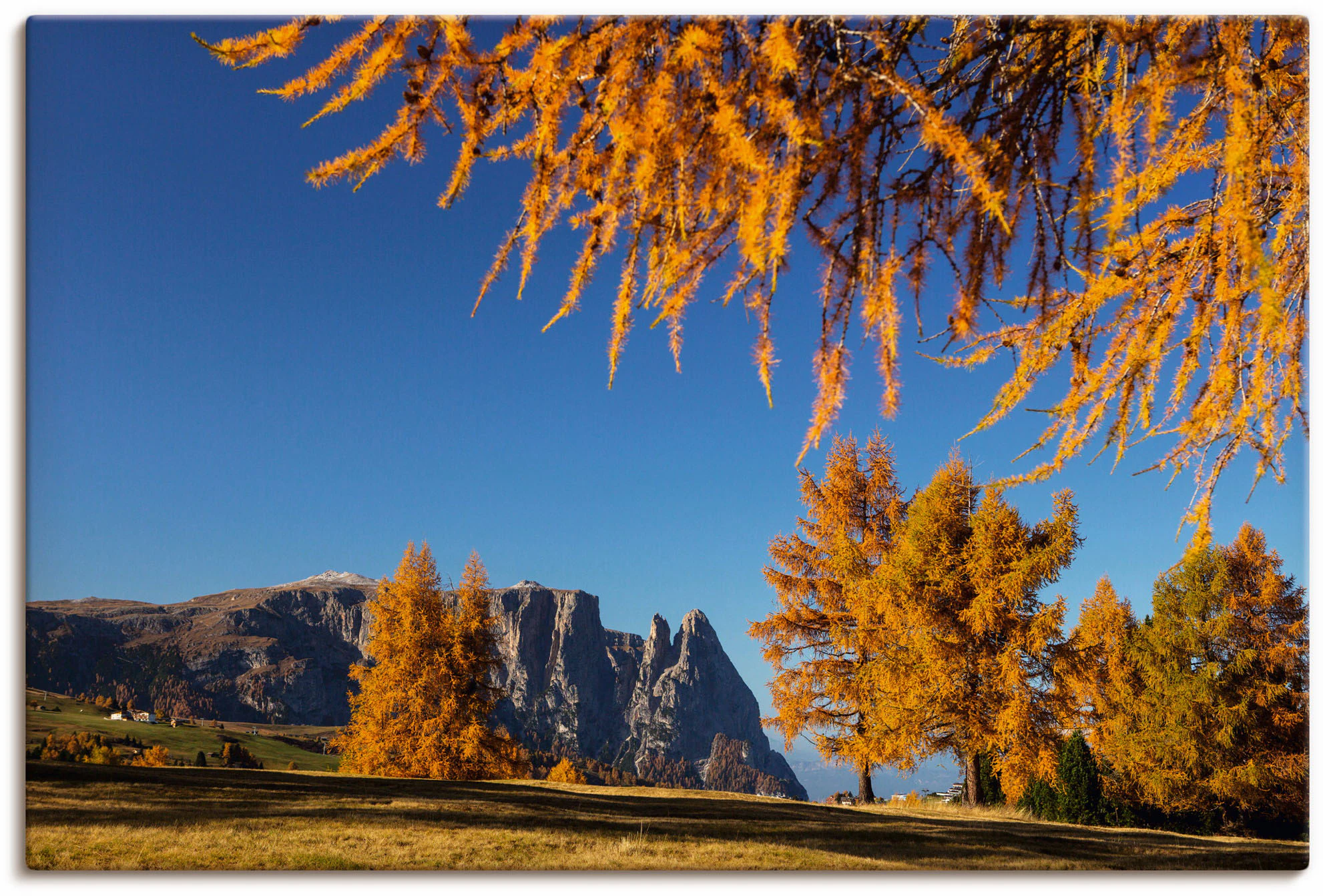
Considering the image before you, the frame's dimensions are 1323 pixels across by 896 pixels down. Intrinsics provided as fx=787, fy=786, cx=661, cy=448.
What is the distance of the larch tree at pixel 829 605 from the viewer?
275 inches

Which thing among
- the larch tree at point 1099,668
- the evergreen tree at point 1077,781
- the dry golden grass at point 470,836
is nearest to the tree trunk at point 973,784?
the evergreen tree at point 1077,781

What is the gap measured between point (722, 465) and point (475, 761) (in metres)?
4.09

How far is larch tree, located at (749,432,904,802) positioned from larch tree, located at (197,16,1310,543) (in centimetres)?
421

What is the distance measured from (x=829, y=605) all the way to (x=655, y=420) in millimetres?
4055

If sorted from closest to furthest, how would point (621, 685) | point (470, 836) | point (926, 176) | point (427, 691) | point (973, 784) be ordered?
point (926, 176), point (470, 836), point (621, 685), point (973, 784), point (427, 691)

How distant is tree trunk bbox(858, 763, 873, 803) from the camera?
7.54m

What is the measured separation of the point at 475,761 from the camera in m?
6.78

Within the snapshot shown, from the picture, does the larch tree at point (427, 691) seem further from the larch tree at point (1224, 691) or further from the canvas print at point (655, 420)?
the larch tree at point (1224, 691)

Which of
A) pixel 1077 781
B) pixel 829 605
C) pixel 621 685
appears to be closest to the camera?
pixel 621 685

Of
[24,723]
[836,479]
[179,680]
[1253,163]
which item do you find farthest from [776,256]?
[836,479]

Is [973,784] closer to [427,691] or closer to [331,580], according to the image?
[427,691]

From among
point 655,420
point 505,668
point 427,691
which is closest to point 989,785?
point 505,668

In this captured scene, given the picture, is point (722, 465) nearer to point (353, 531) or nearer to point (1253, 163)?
point (353, 531)

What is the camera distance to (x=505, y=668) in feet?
21.7
